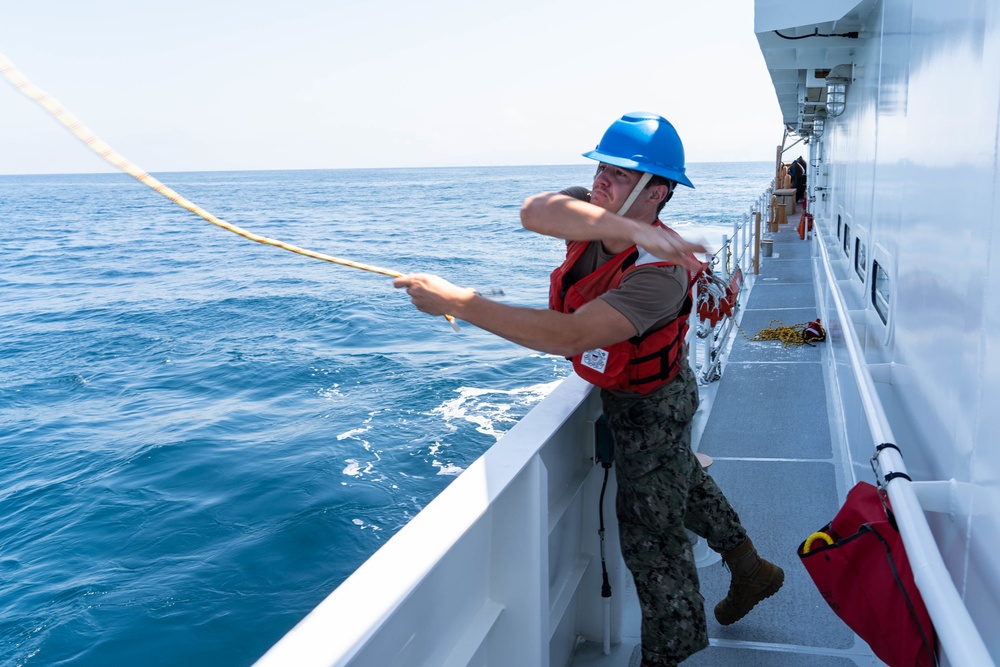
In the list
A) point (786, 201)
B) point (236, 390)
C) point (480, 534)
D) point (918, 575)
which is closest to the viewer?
point (918, 575)

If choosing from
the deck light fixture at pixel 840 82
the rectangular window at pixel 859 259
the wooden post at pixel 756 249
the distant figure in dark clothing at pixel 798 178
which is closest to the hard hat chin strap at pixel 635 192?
the rectangular window at pixel 859 259

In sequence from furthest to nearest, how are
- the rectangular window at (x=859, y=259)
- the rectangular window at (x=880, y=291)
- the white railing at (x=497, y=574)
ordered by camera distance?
the rectangular window at (x=859, y=259)
the rectangular window at (x=880, y=291)
the white railing at (x=497, y=574)

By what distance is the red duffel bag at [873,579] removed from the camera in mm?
1315

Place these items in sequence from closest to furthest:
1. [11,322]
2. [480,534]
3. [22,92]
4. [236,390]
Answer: [22,92]
[480,534]
[236,390]
[11,322]

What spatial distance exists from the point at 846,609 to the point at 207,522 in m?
6.35

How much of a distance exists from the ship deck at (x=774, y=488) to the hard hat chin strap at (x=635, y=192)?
1367mm

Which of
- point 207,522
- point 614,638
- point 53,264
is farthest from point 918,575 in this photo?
point 53,264

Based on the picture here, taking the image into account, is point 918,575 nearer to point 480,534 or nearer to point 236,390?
point 480,534

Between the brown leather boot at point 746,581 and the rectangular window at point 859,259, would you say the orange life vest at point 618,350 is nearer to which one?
the brown leather boot at point 746,581

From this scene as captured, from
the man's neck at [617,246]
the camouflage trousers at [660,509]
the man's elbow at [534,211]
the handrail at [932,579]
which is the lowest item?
the camouflage trousers at [660,509]

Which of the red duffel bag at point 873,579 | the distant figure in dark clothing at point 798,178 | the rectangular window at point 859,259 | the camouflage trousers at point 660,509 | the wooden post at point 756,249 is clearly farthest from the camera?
the distant figure in dark clothing at point 798,178

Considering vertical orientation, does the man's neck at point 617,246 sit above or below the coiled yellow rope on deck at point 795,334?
above

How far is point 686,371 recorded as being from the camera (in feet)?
7.04

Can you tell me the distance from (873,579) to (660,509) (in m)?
0.65
